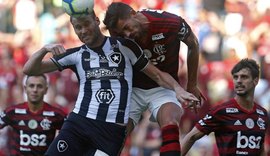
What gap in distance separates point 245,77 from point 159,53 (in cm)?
113

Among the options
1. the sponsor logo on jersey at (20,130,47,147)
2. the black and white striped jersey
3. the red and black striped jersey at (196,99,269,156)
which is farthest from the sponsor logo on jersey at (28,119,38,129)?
the black and white striped jersey

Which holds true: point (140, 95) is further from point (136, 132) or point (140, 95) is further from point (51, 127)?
point (136, 132)

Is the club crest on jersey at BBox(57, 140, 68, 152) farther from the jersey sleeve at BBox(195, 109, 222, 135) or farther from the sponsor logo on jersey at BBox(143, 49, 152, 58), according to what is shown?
the jersey sleeve at BBox(195, 109, 222, 135)

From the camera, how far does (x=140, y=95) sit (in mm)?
10078

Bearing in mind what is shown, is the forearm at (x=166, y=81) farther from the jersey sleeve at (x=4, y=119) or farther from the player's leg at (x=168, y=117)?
the jersey sleeve at (x=4, y=119)

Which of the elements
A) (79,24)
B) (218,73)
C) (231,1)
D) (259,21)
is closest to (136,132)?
(218,73)

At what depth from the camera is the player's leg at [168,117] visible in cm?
931

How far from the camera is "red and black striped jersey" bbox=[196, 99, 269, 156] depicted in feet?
33.7

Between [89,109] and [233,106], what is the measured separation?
1.75m

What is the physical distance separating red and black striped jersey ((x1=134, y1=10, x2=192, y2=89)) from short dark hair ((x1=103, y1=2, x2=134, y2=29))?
0.89 ft

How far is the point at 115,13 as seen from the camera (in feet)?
30.7

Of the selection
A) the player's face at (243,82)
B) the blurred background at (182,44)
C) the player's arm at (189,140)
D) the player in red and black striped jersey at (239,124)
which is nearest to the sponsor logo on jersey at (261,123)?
the player in red and black striped jersey at (239,124)

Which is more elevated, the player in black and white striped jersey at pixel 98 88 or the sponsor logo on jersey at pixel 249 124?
the player in black and white striped jersey at pixel 98 88

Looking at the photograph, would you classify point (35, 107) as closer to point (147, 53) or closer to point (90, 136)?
point (147, 53)
